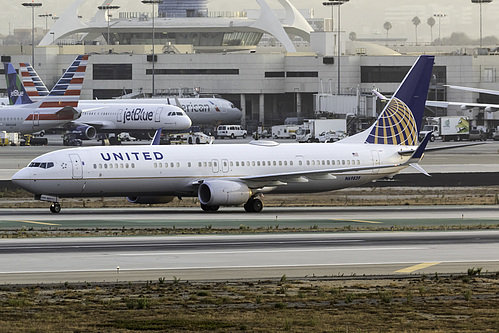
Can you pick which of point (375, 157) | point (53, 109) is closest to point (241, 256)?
point (375, 157)

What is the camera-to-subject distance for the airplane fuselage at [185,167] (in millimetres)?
49500

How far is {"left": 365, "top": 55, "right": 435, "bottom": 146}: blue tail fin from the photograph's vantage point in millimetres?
58062

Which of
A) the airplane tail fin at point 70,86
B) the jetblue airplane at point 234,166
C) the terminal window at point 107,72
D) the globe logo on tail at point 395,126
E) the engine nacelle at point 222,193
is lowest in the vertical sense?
the engine nacelle at point 222,193

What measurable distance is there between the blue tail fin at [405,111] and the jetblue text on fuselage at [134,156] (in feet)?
45.3

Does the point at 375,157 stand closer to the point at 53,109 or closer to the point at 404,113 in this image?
the point at 404,113

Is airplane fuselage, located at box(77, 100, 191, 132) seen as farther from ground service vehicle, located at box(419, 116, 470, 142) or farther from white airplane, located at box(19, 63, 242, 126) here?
ground service vehicle, located at box(419, 116, 470, 142)

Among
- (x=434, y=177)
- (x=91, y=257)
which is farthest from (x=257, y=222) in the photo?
(x=434, y=177)

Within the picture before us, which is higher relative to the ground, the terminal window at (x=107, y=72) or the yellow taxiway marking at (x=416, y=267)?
the terminal window at (x=107, y=72)

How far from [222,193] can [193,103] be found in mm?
90099

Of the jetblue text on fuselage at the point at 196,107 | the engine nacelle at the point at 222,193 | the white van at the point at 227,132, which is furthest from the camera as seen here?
the jetblue text on fuselage at the point at 196,107

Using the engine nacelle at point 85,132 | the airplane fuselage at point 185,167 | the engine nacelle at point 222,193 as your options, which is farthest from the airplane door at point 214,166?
the engine nacelle at point 85,132

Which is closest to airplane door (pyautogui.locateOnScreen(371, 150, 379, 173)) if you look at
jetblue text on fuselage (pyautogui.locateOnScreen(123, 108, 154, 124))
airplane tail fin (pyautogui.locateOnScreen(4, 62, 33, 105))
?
jetblue text on fuselage (pyautogui.locateOnScreen(123, 108, 154, 124))

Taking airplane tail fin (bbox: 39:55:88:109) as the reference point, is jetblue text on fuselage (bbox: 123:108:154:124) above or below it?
below

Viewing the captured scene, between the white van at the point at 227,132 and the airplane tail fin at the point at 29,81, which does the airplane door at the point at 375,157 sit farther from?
the airplane tail fin at the point at 29,81
